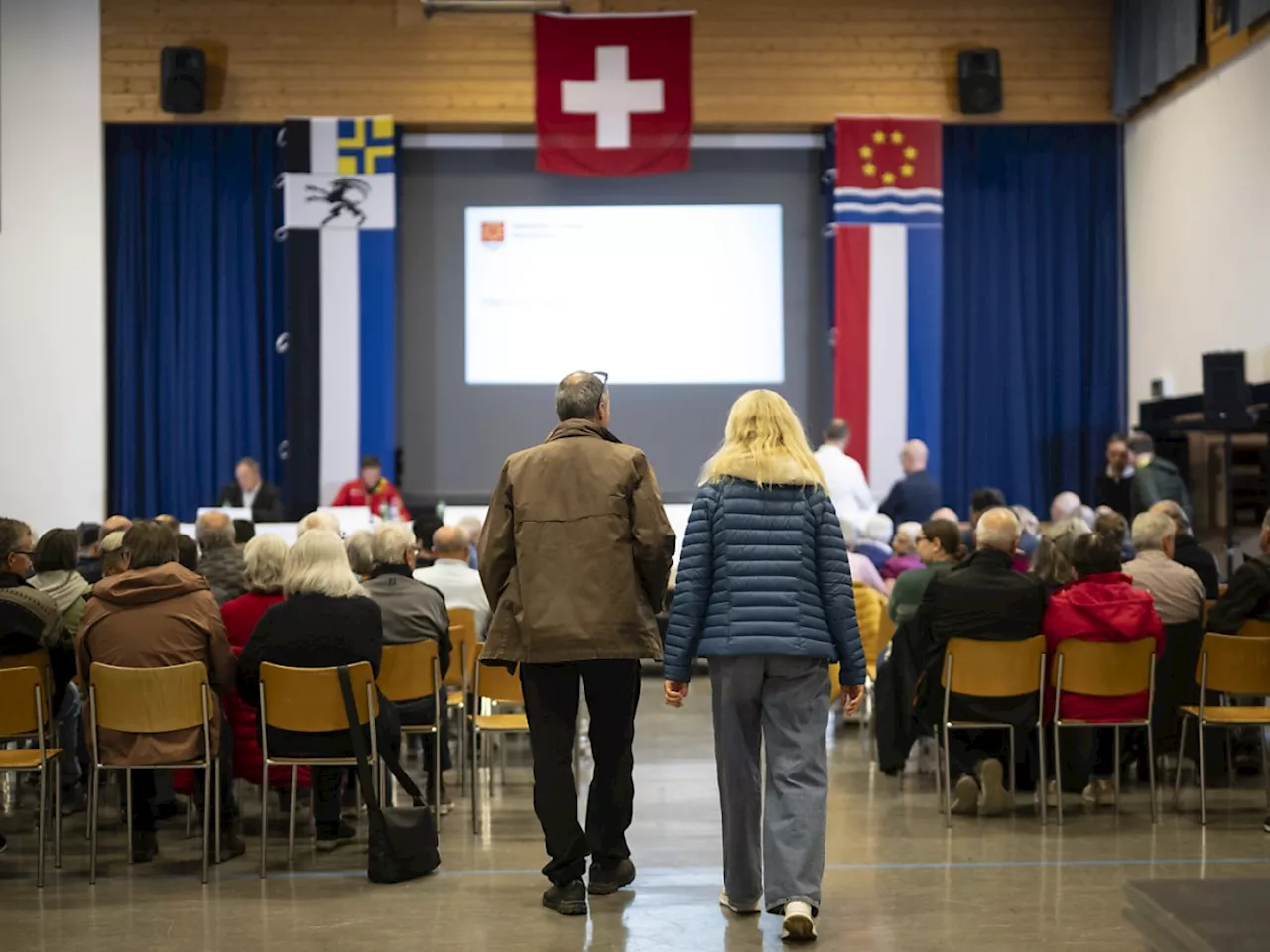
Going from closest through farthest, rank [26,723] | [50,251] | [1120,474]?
[26,723]
[1120,474]
[50,251]

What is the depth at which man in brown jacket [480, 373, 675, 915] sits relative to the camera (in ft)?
14.3

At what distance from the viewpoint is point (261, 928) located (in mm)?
4379

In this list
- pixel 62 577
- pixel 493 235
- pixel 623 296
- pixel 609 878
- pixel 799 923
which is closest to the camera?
pixel 799 923

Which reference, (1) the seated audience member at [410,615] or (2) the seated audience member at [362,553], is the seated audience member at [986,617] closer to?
(1) the seated audience member at [410,615]

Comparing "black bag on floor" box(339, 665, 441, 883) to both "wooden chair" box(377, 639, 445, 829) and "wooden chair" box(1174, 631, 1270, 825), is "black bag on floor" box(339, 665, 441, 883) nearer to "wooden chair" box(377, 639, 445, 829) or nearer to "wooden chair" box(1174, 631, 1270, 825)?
"wooden chair" box(377, 639, 445, 829)

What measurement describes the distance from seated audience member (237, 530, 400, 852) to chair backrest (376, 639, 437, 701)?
292 mm

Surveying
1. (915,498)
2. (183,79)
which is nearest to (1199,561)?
(915,498)

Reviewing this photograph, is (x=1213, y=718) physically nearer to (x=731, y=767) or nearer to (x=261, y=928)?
(x=731, y=767)

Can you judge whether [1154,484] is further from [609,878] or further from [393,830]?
[393,830]

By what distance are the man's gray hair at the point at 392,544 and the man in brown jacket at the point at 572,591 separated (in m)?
1.39

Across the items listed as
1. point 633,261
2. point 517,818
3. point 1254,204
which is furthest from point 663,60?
point 517,818

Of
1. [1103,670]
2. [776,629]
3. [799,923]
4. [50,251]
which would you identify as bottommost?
[799,923]

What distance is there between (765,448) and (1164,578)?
2642mm

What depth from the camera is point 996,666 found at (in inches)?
222
